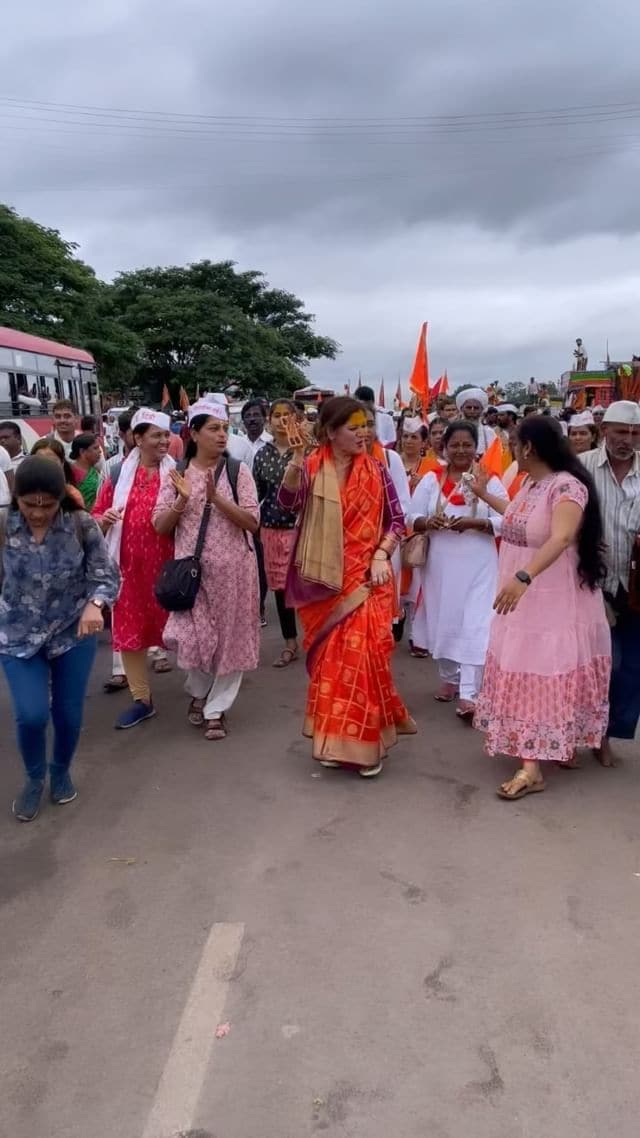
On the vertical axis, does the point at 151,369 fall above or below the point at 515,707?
above

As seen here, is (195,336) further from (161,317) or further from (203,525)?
(203,525)

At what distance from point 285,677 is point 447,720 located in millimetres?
1390

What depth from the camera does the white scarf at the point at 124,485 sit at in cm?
546

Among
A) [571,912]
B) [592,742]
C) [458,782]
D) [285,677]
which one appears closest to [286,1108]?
[571,912]

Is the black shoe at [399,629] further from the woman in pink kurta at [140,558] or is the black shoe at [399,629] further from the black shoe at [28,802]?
the black shoe at [28,802]

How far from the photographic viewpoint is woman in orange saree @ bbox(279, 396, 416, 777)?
174 inches

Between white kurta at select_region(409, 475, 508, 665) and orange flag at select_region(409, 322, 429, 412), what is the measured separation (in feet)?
15.5

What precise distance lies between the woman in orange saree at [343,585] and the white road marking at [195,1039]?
143 cm

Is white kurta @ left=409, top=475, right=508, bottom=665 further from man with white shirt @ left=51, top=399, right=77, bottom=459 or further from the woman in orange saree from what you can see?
man with white shirt @ left=51, top=399, right=77, bottom=459

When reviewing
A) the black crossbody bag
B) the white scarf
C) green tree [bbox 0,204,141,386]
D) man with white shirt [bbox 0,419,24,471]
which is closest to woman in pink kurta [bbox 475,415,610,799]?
the black crossbody bag

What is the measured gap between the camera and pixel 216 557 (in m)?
5.04

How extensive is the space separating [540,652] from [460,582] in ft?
4.37

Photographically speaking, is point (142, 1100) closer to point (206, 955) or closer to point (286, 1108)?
point (286, 1108)

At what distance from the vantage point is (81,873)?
3.60m
